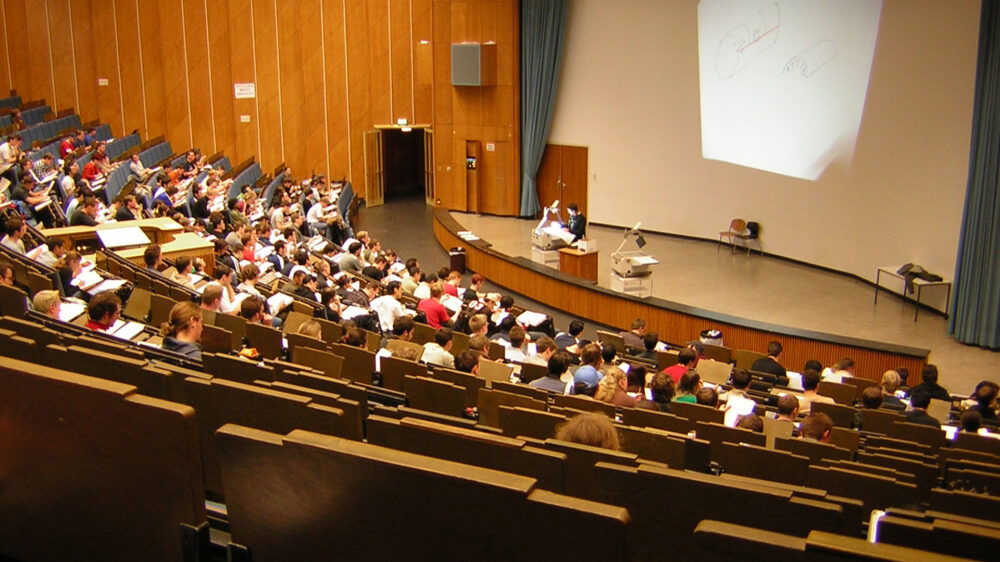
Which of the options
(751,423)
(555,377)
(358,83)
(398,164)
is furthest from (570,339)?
(398,164)

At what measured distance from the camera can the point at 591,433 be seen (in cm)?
289

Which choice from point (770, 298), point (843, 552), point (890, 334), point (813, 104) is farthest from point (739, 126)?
point (843, 552)

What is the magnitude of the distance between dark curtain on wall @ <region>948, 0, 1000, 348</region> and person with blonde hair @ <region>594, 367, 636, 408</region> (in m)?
6.23

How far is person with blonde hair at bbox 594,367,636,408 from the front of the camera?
19.2 feet

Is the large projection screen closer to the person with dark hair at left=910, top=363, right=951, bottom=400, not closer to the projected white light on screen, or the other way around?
the projected white light on screen

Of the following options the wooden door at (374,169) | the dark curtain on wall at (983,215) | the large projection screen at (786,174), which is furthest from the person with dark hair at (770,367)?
the wooden door at (374,169)

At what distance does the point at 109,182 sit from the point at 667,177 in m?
9.17

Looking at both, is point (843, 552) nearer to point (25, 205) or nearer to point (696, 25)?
point (25, 205)

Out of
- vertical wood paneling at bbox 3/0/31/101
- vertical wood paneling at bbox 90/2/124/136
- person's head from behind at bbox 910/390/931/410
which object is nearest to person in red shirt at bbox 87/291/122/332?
person's head from behind at bbox 910/390/931/410

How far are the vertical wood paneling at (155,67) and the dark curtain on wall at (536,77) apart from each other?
24.5ft

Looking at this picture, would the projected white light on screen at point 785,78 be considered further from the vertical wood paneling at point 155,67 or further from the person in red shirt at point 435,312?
the vertical wood paneling at point 155,67

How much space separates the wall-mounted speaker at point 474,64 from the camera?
1673 centimetres

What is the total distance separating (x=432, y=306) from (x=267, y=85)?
1136 cm

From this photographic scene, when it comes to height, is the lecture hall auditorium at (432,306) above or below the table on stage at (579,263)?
above
